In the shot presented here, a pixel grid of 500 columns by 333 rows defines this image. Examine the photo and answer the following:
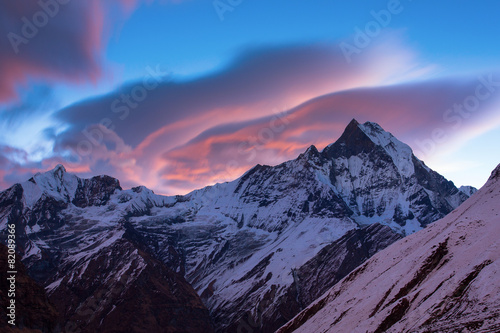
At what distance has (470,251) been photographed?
3187 inches

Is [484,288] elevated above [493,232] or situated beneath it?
situated beneath

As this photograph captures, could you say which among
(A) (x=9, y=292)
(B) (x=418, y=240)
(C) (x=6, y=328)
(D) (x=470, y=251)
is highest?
(A) (x=9, y=292)

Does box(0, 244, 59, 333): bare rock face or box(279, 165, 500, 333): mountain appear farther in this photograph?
box(0, 244, 59, 333): bare rock face

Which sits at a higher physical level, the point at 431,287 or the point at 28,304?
the point at 28,304

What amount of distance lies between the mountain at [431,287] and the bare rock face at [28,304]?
61860 millimetres

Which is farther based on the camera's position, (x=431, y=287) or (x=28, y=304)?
(x=28, y=304)

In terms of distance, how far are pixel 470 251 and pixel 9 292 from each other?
102212mm

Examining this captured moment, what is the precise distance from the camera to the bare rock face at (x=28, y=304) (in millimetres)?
122344

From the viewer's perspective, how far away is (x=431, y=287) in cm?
7400

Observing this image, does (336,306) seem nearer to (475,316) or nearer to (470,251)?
(470,251)

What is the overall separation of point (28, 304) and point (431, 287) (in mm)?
101539

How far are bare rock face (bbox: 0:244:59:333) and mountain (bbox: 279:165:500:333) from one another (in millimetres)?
61860

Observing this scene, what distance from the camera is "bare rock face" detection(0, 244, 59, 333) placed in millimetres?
122344

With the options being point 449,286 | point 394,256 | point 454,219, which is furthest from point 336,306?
point 449,286
